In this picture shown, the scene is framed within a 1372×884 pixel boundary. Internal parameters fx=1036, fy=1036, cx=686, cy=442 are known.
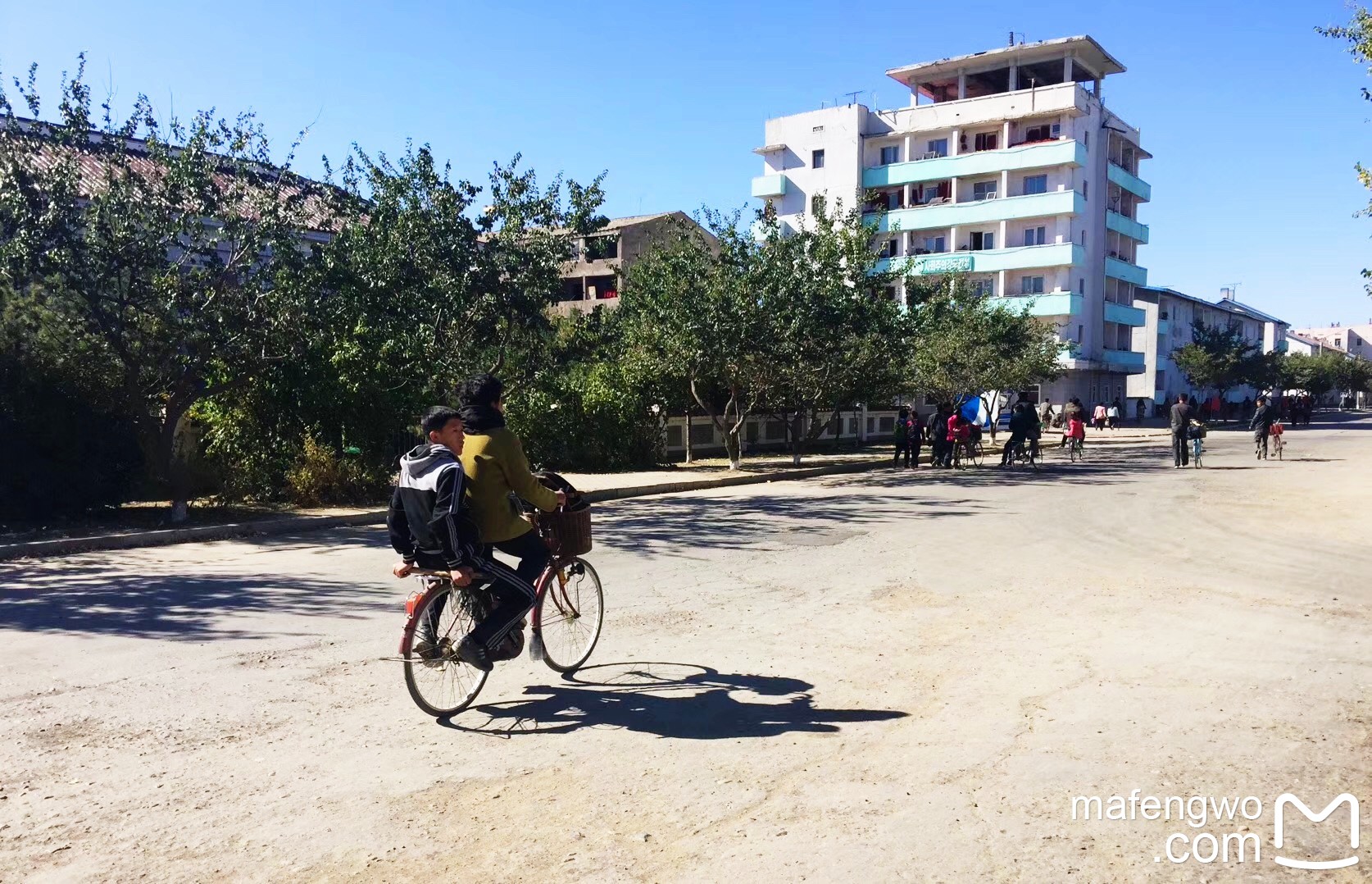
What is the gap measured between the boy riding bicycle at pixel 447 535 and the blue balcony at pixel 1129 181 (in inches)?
2593

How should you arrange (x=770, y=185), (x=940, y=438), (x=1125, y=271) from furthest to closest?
1. (x=770, y=185)
2. (x=1125, y=271)
3. (x=940, y=438)

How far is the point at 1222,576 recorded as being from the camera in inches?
404

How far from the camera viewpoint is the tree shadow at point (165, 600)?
7859mm

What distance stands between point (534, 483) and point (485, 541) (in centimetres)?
41

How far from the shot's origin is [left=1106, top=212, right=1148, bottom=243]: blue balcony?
63.8 metres

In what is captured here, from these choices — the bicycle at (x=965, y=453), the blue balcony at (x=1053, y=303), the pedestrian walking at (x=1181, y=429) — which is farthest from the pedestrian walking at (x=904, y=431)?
the blue balcony at (x=1053, y=303)

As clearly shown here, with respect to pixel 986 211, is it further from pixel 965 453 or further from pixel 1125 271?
pixel 965 453

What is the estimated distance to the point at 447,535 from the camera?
5.27 meters

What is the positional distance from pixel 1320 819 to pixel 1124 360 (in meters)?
66.8

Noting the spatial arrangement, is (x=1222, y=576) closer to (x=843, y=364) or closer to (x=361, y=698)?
(x=361, y=698)

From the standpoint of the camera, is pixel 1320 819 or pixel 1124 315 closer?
pixel 1320 819

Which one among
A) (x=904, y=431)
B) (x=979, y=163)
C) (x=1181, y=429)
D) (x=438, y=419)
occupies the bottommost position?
(x=904, y=431)

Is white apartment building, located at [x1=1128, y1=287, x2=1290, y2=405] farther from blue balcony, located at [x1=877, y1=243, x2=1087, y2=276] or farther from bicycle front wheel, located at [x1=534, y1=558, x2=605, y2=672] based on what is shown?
bicycle front wheel, located at [x1=534, y1=558, x2=605, y2=672]

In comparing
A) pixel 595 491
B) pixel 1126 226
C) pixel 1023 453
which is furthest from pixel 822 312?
pixel 1126 226
